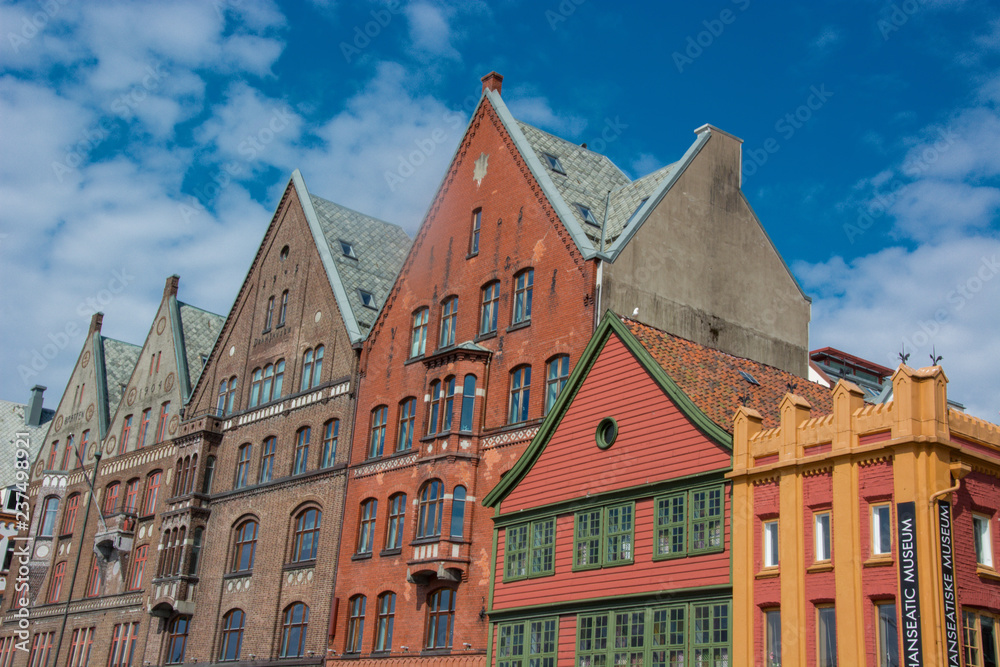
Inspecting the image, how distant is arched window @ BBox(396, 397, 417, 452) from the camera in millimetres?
45625

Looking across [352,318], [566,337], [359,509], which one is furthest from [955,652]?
[352,318]

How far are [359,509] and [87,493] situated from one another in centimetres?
2658

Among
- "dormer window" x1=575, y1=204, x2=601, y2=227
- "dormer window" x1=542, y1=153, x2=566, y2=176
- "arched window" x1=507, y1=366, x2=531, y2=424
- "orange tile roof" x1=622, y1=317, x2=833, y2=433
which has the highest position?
"dormer window" x1=542, y1=153, x2=566, y2=176

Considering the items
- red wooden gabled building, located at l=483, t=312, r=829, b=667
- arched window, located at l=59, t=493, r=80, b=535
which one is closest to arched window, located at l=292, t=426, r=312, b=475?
red wooden gabled building, located at l=483, t=312, r=829, b=667

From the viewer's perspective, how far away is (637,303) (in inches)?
1598

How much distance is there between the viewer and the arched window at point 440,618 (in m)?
40.6

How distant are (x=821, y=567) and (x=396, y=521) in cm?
2200

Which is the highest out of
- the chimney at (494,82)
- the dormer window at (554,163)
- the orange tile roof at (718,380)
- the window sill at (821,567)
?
the chimney at (494,82)

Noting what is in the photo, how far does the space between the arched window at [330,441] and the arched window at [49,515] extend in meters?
26.2

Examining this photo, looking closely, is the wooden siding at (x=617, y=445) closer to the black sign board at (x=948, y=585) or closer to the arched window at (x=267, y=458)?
the black sign board at (x=948, y=585)

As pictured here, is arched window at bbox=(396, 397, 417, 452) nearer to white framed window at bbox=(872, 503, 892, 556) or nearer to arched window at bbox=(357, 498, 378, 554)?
arched window at bbox=(357, 498, 378, 554)

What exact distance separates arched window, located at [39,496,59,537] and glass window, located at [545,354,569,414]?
39900 mm

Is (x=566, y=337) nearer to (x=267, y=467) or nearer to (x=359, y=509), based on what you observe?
(x=359, y=509)

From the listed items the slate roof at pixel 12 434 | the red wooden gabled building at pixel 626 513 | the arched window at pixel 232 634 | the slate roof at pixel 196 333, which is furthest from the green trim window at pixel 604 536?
the slate roof at pixel 12 434
